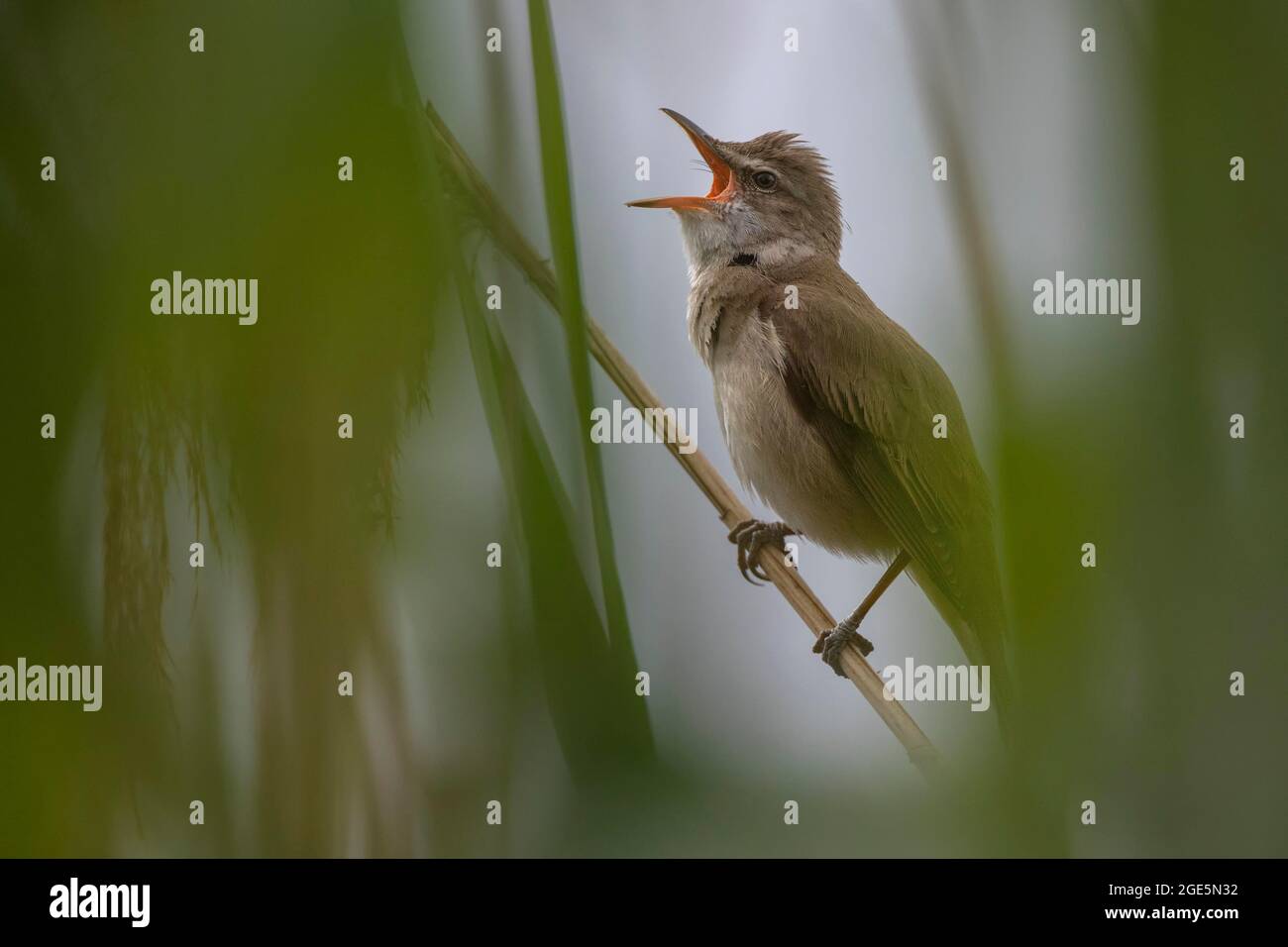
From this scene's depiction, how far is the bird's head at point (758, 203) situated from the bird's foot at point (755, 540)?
654mm

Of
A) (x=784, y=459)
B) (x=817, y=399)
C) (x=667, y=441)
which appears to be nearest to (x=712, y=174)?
(x=817, y=399)

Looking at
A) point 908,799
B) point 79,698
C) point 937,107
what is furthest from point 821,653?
point 79,698

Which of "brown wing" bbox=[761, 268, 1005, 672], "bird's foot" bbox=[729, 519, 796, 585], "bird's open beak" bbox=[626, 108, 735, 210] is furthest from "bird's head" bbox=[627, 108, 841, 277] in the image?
"bird's foot" bbox=[729, 519, 796, 585]

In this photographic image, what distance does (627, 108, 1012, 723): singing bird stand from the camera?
7.82 feet

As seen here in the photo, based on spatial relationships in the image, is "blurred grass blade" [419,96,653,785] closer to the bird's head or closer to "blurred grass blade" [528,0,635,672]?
"blurred grass blade" [528,0,635,672]

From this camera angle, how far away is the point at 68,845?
1.73 metres

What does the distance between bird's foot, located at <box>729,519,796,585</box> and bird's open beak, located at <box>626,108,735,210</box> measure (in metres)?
0.78

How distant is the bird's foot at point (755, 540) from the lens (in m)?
2.49

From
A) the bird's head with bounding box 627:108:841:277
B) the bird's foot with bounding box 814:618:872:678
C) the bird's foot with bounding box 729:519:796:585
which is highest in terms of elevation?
the bird's head with bounding box 627:108:841:277

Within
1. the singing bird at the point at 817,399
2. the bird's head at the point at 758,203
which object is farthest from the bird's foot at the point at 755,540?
the bird's head at the point at 758,203

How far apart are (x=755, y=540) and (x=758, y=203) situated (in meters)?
0.85

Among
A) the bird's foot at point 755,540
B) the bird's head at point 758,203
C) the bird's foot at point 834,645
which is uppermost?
the bird's head at point 758,203

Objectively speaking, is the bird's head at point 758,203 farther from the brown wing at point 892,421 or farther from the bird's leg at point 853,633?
the bird's leg at point 853,633

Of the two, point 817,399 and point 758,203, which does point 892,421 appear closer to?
point 817,399
